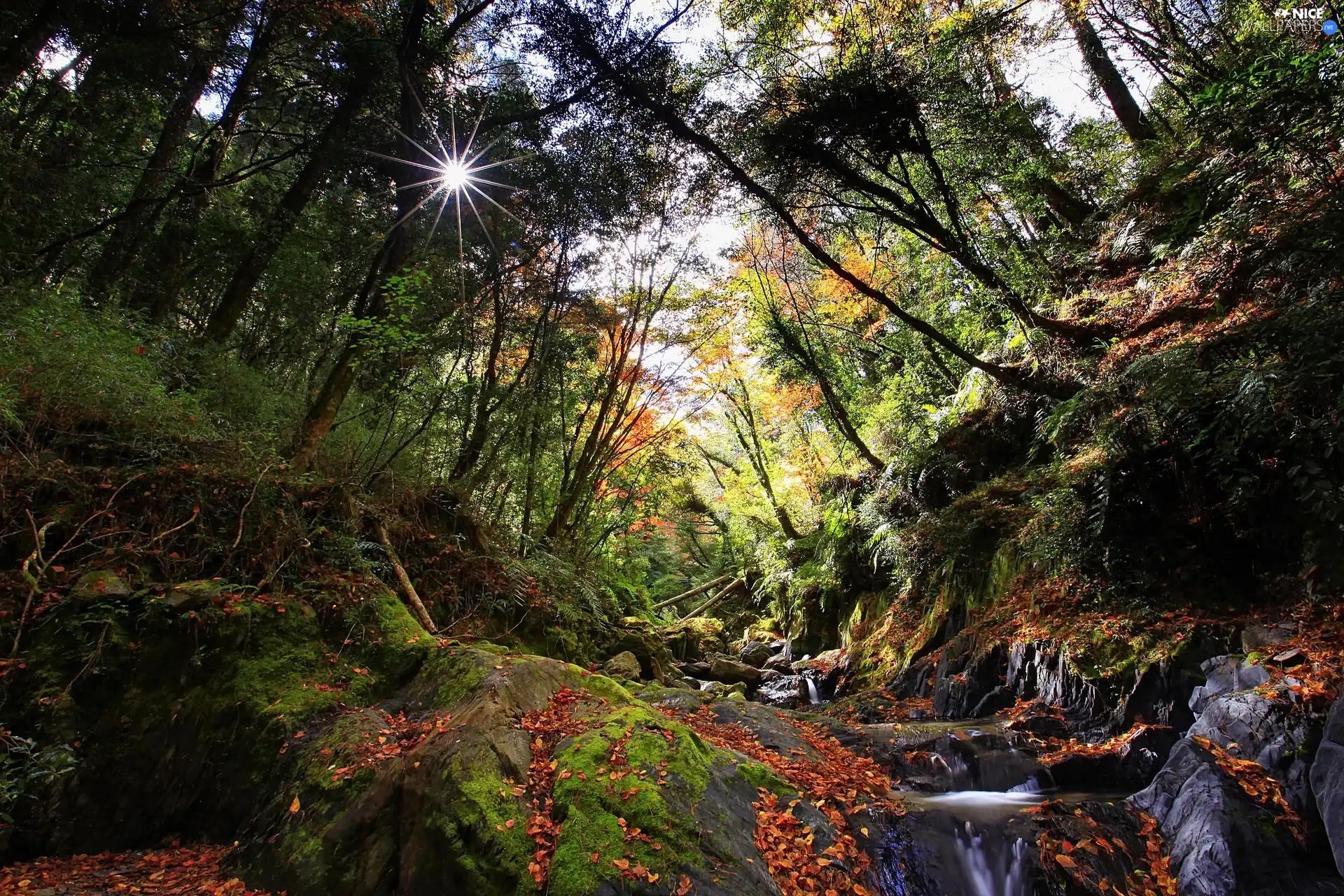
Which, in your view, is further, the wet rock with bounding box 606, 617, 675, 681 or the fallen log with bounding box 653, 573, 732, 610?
the fallen log with bounding box 653, 573, 732, 610

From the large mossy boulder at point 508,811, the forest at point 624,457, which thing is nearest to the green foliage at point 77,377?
the forest at point 624,457

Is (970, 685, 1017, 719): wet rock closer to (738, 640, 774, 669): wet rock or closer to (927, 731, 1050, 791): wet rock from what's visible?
A: (927, 731, 1050, 791): wet rock

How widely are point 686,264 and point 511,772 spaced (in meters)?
10.2

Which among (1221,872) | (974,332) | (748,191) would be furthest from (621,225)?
(1221,872)

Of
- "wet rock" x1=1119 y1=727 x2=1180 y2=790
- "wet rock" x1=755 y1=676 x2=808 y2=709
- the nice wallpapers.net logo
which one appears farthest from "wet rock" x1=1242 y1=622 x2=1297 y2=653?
"wet rock" x1=755 y1=676 x2=808 y2=709

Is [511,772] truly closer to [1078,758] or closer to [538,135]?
[1078,758]

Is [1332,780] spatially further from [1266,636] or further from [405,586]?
[405,586]

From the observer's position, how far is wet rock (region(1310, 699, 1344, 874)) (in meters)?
3.08

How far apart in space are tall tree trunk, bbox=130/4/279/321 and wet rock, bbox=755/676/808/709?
1242cm

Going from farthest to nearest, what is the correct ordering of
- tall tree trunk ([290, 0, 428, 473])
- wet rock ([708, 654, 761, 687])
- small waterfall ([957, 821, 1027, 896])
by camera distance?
1. wet rock ([708, 654, 761, 687])
2. tall tree trunk ([290, 0, 428, 473])
3. small waterfall ([957, 821, 1027, 896])

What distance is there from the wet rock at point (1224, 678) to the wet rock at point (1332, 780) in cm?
84

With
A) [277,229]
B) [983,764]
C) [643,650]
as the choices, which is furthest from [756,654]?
[277,229]

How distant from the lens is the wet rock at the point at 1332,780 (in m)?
3.08

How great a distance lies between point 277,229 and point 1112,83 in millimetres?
16057
